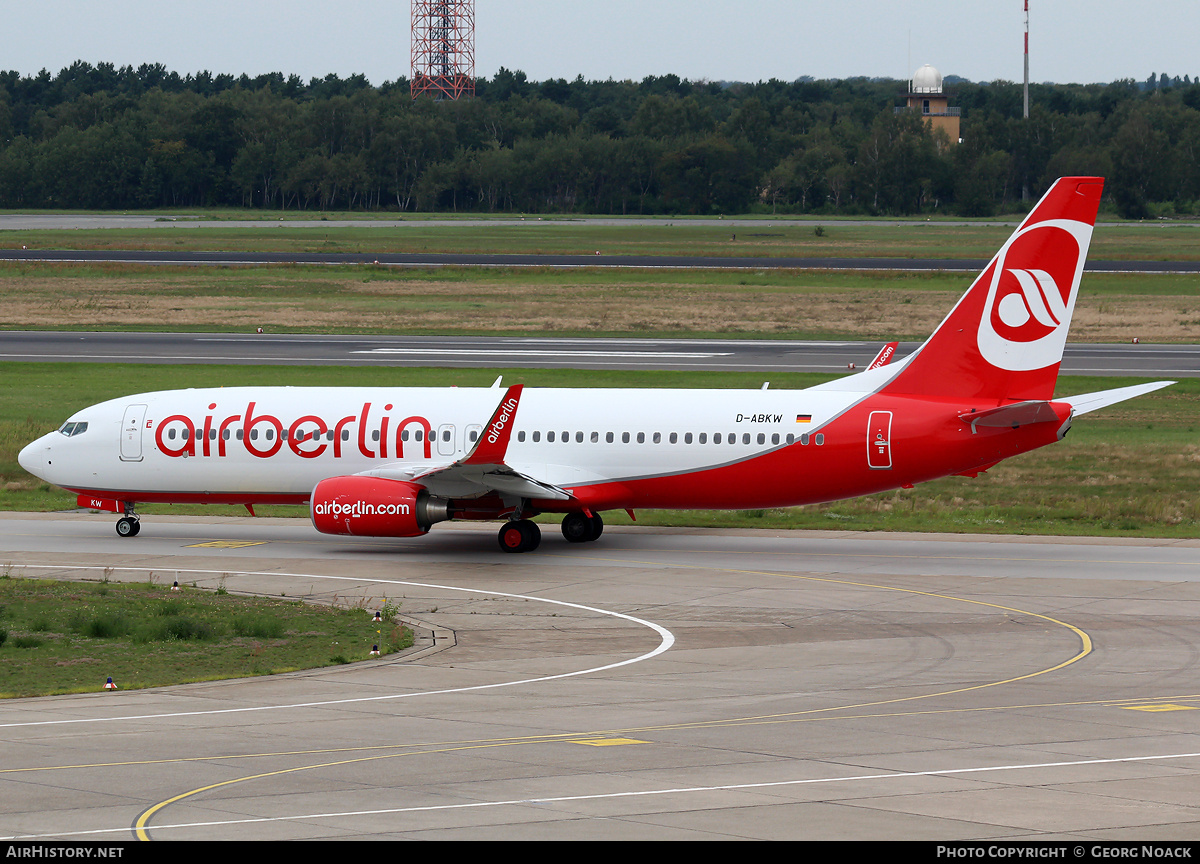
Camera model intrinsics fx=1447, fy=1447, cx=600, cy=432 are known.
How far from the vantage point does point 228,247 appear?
140m

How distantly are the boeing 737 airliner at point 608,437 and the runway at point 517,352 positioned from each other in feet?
100

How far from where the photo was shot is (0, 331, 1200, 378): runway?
2766 inches

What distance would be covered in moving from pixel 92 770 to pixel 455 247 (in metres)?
127

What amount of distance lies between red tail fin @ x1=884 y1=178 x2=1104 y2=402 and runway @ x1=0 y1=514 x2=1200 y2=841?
180 inches

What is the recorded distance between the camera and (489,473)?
35.9m

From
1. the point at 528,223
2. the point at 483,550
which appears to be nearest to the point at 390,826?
the point at 483,550

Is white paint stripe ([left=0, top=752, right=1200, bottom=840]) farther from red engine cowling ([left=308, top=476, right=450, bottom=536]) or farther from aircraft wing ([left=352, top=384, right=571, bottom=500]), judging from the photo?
red engine cowling ([left=308, top=476, right=450, bottom=536])

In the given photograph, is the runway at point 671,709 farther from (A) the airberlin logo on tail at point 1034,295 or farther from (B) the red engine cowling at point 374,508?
(A) the airberlin logo on tail at point 1034,295

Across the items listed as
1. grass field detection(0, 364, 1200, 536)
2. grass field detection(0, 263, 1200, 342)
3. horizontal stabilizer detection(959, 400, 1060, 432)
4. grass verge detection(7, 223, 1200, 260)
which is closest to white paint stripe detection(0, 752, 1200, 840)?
horizontal stabilizer detection(959, 400, 1060, 432)

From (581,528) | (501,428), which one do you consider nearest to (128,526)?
(501,428)

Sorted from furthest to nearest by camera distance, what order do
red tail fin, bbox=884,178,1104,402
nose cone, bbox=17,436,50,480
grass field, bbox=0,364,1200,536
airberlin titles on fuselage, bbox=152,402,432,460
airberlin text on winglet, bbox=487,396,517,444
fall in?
grass field, bbox=0,364,1200,536, nose cone, bbox=17,436,50,480, airberlin titles on fuselage, bbox=152,402,432,460, red tail fin, bbox=884,178,1104,402, airberlin text on winglet, bbox=487,396,517,444

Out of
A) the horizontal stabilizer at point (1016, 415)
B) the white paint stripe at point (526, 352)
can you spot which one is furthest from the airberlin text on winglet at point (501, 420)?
the white paint stripe at point (526, 352)

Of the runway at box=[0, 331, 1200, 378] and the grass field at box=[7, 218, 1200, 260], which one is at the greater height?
the grass field at box=[7, 218, 1200, 260]

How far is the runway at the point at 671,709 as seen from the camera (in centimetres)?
1526
